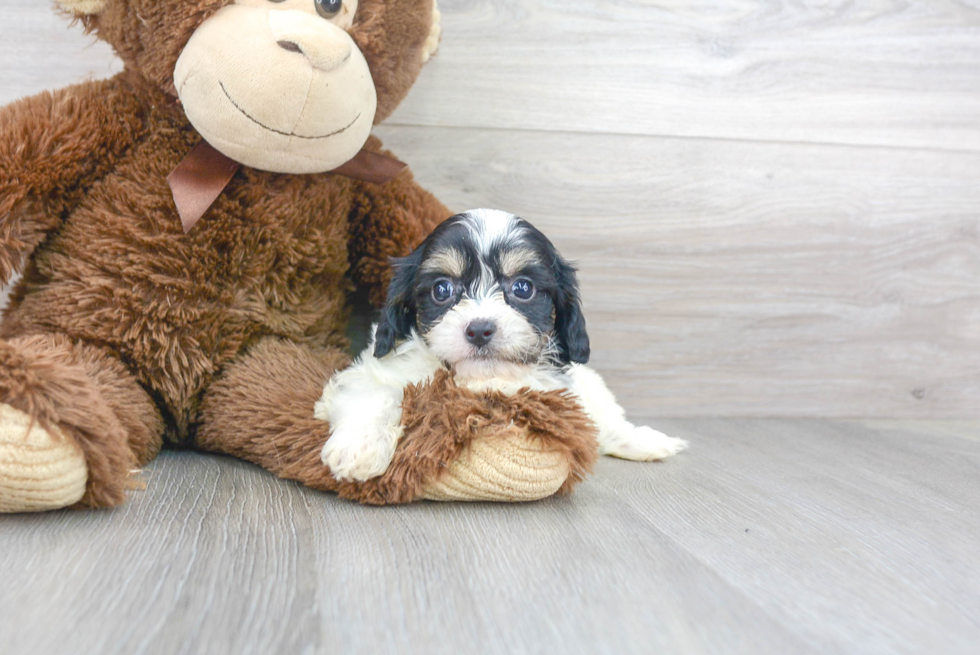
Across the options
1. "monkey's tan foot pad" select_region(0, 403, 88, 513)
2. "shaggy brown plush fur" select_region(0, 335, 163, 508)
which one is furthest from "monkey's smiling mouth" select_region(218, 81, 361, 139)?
"monkey's tan foot pad" select_region(0, 403, 88, 513)

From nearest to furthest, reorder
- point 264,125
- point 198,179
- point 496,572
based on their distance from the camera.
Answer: point 496,572
point 264,125
point 198,179

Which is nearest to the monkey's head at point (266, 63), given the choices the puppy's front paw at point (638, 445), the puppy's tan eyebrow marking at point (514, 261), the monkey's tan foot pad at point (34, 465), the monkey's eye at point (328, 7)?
the monkey's eye at point (328, 7)

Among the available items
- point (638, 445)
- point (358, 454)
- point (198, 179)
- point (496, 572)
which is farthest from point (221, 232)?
point (638, 445)

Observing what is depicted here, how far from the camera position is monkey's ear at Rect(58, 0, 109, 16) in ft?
4.66

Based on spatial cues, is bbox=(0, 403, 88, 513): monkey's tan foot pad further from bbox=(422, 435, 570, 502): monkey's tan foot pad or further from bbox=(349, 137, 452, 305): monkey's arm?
bbox=(349, 137, 452, 305): monkey's arm

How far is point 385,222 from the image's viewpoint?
179 centimetres

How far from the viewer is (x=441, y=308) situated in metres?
1.47

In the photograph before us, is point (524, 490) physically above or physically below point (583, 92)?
below

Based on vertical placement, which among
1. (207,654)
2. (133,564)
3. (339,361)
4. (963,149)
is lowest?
(339,361)

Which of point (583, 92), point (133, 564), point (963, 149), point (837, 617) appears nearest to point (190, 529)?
point (133, 564)

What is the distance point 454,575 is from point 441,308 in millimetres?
588

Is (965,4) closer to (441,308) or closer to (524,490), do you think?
(441,308)

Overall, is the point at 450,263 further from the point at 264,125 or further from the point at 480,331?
the point at 264,125

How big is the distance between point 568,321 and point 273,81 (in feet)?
2.39
